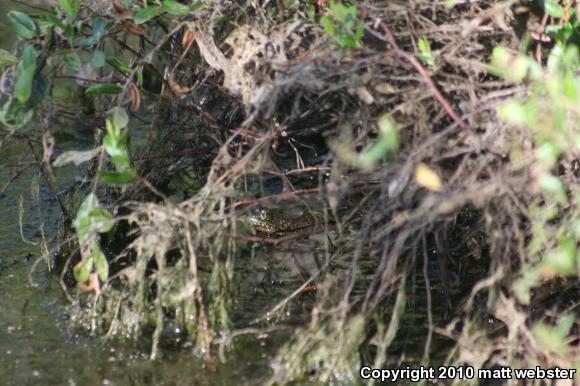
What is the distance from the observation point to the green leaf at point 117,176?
120 inches

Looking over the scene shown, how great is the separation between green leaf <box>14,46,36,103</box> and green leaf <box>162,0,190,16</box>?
482mm

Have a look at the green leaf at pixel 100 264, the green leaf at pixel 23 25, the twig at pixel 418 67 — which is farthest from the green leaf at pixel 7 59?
the twig at pixel 418 67

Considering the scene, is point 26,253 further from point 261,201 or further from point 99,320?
point 261,201

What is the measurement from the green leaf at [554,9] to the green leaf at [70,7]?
158cm

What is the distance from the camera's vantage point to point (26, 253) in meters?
4.01

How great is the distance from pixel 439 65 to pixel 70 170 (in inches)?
94.5

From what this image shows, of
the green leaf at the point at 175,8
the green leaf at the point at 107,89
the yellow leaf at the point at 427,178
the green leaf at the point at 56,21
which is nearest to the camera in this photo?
the yellow leaf at the point at 427,178

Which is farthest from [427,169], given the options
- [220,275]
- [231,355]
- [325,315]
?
[231,355]

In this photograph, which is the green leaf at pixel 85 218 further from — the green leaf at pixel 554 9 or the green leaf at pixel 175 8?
the green leaf at pixel 554 9

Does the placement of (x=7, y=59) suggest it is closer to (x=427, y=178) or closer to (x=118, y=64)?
(x=118, y=64)

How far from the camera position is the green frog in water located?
13.3 ft

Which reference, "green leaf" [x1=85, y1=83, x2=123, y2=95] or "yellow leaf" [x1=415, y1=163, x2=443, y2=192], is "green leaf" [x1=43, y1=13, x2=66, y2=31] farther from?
"yellow leaf" [x1=415, y1=163, x2=443, y2=192]

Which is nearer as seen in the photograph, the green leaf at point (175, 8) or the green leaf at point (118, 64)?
the green leaf at point (175, 8)

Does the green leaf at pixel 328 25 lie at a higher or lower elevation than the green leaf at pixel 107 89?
higher
